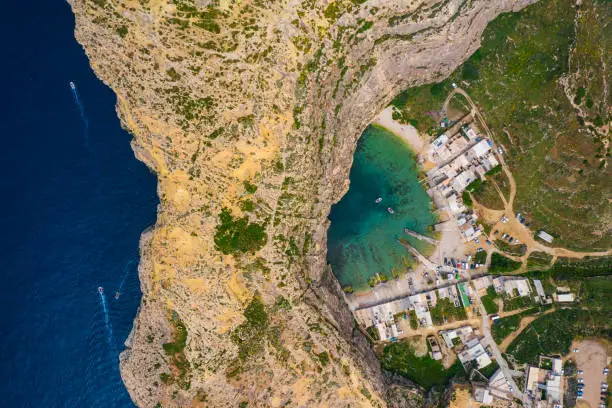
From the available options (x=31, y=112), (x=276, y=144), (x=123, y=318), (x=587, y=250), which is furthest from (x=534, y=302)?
(x=31, y=112)

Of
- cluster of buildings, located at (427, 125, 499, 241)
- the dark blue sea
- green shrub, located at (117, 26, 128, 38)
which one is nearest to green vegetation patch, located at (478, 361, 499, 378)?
cluster of buildings, located at (427, 125, 499, 241)

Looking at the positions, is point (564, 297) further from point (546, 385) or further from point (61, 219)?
point (61, 219)

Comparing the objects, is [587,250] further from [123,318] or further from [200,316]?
[123,318]

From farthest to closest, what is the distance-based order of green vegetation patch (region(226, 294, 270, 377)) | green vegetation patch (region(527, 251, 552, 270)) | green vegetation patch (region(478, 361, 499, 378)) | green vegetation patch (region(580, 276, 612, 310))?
green vegetation patch (region(478, 361, 499, 378)) < green vegetation patch (region(527, 251, 552, 270)) < green vegetation patch (region(580, 276, 612, 310)) < green vegetation patch (region(226, 294, 270, 377))

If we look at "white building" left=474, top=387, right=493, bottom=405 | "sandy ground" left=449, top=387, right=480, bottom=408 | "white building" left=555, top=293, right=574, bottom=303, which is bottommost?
"sandy ground" left=449, top=387, right=480, bottom=408

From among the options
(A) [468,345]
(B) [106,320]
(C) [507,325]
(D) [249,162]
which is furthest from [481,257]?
(B) [106,320]

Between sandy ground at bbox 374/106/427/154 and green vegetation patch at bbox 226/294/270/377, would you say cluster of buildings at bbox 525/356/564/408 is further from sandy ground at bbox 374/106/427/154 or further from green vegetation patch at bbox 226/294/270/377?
green vegetation patch at bbox 226/294/270/377

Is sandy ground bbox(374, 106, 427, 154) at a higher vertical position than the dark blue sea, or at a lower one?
higher
